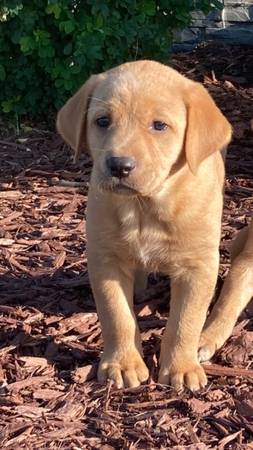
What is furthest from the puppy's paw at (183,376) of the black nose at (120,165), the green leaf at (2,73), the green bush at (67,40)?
the green leaf at (2,73)

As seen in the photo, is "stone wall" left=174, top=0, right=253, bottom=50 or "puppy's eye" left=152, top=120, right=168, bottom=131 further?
"stone wall" left=174, top=0, right=253, bottom=50

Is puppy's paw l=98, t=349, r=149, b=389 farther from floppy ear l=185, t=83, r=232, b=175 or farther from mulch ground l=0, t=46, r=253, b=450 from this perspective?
floppy ear l=185, t=83, r=232, b=175

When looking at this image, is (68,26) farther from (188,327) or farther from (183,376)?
(183,376)

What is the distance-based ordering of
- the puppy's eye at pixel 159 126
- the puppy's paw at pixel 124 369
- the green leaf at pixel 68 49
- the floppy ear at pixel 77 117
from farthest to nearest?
the green leaf at pixel 68 49 → the floppy ear at pixel 77 117 → the puppy's paw at pixel 124 369 → the puppy's eye at pixel 159 126

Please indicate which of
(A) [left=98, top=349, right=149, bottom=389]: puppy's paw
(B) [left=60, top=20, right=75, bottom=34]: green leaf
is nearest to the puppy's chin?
(A) [left=98, top=349, right=149, bottom=389]: puppy's paw

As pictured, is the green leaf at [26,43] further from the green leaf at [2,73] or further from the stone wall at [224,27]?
the stone wall at [224,27]

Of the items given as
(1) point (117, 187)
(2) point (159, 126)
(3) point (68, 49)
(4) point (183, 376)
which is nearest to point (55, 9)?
(3) point (68, 49)

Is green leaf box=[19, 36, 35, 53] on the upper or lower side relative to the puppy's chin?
upper
